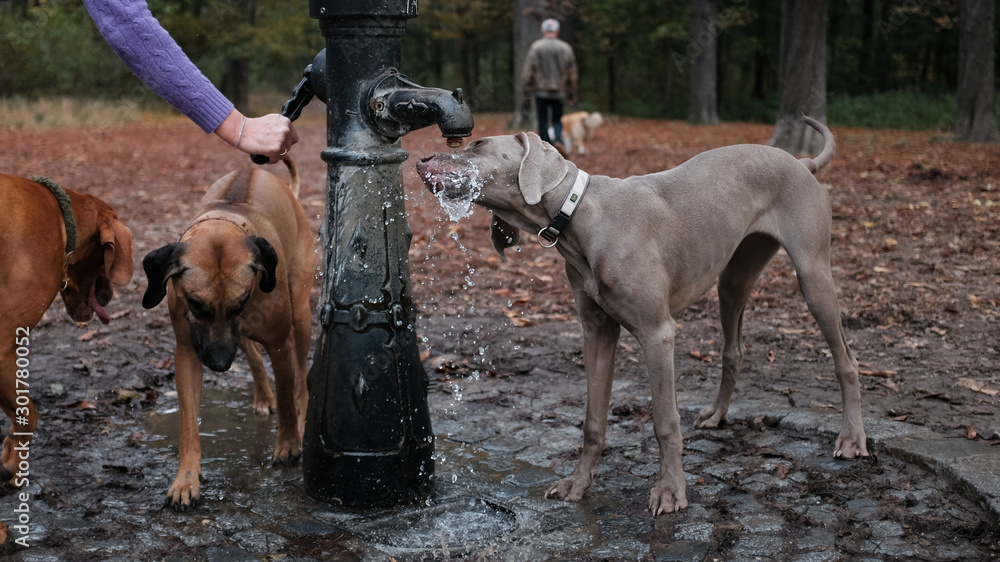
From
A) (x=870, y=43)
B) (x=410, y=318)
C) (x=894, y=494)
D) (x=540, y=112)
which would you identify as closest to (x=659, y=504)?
(x=894, y=494)

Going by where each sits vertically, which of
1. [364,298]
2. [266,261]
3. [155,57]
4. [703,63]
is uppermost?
[703,63]

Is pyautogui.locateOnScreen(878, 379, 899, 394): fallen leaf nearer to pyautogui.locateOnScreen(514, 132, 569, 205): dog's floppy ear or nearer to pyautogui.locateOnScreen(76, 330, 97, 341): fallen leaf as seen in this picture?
pyautogui.locateOnScreen(514, 132, 569, 205): dog's floppy ear

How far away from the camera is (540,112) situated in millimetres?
16359

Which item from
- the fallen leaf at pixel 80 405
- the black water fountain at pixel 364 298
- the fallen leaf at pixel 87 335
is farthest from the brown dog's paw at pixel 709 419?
the fallen leaf at pixel 87 335

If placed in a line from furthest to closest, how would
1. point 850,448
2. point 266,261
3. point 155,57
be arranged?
point 850,448 → point 266,261 → point 155,57

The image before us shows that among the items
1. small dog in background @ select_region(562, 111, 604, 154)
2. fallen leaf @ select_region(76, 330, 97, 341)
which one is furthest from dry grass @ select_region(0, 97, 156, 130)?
fallen leaf @ select_region(76, 330, 97, 341)

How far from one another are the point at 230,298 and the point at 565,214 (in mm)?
1417

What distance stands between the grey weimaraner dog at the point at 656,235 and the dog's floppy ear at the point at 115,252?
1.58 m

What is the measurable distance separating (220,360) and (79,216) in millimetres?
975

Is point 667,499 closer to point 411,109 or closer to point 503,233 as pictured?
point 503,233

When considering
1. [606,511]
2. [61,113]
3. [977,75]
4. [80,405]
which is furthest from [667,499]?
[61,113]

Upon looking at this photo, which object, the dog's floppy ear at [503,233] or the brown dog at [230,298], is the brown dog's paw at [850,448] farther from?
the brown dog at [230,298]

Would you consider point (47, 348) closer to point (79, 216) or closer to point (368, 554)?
point (79, 216)

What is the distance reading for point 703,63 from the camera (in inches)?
1124
